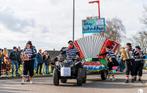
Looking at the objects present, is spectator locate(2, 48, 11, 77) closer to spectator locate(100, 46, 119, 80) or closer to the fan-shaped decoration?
the fan-shaped decoration

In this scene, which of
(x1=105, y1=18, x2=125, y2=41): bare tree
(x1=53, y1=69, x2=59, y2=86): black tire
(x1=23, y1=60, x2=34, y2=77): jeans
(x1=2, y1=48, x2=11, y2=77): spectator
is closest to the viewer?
(x1=53, y1=69, x2=59, y2=86): black tire

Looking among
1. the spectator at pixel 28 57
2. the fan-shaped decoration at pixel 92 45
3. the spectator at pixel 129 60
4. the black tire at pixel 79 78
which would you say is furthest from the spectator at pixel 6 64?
the black tire at pixel 79 78

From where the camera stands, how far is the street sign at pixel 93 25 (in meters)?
34.7

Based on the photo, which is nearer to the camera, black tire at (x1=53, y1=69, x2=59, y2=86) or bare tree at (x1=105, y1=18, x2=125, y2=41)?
black tire at (x1=53, y1=69, x2=59, y2=86)

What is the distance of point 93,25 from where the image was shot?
35.2 m

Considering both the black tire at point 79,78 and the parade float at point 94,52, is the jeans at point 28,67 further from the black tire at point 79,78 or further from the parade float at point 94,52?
the parade float at point 94,52

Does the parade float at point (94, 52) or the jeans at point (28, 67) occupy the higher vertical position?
the parade float at point (94, 52)

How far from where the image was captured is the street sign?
34.7 meters

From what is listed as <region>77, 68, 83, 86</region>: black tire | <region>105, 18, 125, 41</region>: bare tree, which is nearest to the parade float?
<region>77, 68, 83, 86</region>: black tire

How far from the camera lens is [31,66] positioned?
22922 millimetres

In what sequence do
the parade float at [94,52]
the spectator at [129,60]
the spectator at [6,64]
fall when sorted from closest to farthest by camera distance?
the spectator at [129,60], the parade float at [94,52], the spectator at [6,64]

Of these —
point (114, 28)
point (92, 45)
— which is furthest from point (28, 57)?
point (114, 28)

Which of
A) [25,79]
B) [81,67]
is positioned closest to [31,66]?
[25,79]

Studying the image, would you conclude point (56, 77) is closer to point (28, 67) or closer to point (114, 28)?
point (28, 67)
